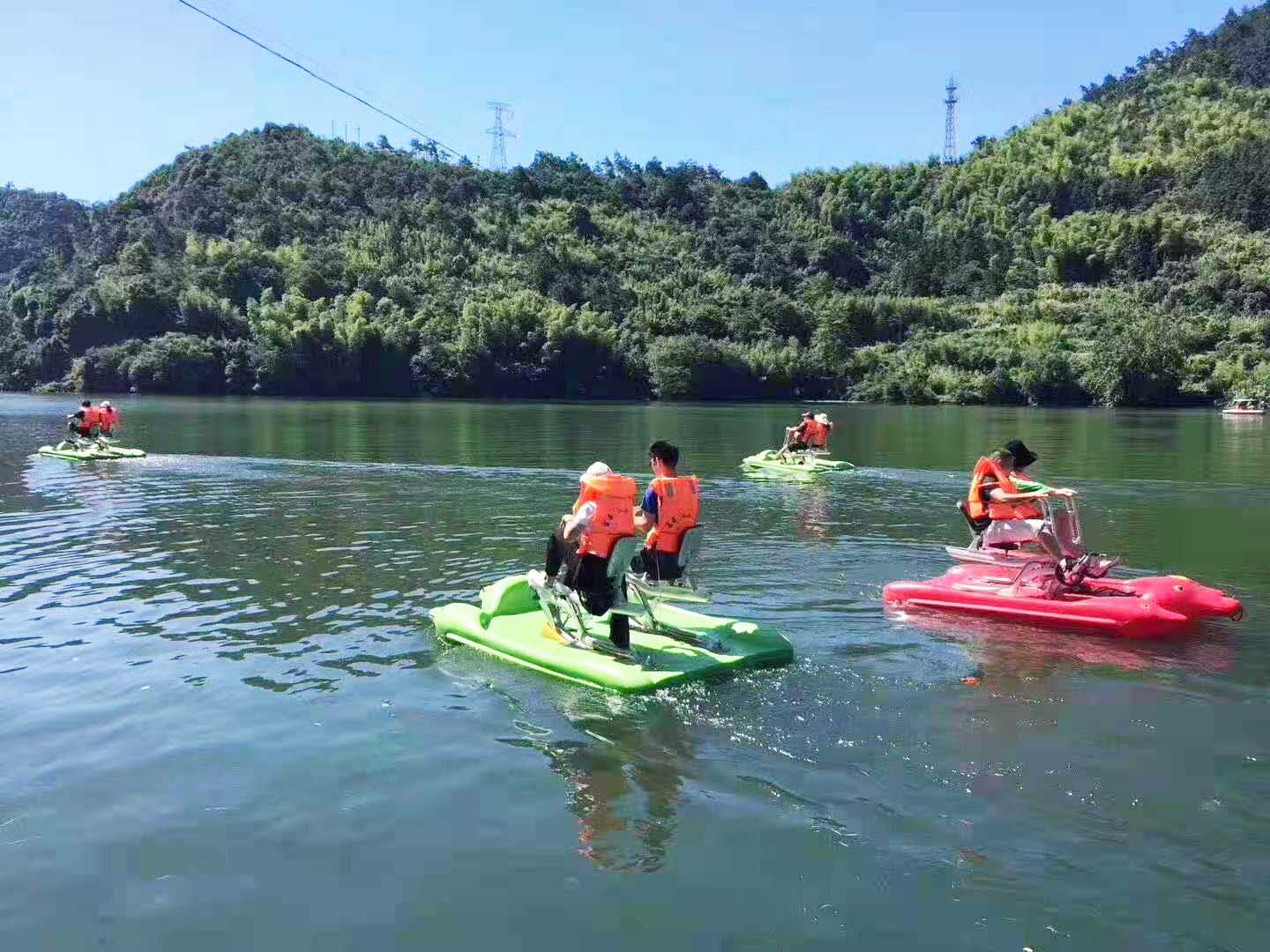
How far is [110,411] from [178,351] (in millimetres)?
78926

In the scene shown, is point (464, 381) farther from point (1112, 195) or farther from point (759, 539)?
point (759, 539)

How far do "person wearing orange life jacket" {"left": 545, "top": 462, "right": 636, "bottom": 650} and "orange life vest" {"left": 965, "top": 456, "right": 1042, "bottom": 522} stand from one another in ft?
19.0

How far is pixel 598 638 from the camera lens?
10.9 meters

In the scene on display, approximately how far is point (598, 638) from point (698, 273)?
12067 cm

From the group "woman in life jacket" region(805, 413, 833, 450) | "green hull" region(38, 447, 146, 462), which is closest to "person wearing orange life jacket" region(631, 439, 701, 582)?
"woman in life jacket" region(805, 413, 833, 450)

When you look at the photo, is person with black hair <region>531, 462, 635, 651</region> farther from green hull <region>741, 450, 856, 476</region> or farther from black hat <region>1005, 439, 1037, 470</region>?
green hull <region>741, 450, 856, 476</region>

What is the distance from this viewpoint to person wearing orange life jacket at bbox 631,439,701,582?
11180 millimetres

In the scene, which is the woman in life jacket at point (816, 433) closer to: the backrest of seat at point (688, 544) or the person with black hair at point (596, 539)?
the backrest of seat at point (688, 544)

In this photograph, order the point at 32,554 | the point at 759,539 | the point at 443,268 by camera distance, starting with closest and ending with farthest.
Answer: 1. the point at 32,554
2. the point at 759,539
3. the point at 443,268

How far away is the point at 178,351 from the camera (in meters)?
108

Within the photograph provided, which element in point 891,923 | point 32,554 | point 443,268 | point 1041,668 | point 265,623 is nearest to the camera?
point 891,923

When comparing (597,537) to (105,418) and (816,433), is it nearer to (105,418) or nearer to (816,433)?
(816,433)

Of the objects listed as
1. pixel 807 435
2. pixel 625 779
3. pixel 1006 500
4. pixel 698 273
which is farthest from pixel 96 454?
pixel 698 273

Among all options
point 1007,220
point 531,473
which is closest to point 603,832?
point 531,473
